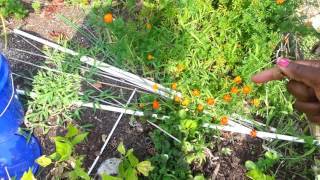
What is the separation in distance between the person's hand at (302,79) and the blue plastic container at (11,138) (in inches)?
46.8

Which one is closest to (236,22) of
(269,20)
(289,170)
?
(269,20)

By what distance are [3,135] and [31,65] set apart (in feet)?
2.53

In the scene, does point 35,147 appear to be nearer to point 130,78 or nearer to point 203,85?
point 130,78

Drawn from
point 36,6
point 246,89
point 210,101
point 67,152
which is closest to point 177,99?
point 210,101

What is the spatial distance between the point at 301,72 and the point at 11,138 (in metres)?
1.59

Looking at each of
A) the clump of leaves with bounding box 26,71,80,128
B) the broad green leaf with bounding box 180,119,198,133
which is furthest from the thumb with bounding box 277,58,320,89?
the clump of leaves with bounding box 26,71,80,128

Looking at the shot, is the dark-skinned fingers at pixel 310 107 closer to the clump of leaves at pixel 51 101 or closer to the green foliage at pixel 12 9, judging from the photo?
the clump of leaves at pixel 51 101

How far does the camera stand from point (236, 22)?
9.67ft

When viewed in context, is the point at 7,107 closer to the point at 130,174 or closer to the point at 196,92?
the point at 130,174

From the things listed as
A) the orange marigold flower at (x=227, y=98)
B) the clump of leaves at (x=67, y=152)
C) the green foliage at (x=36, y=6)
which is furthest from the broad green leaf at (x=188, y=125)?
the green foliage at (x=36, y=6)

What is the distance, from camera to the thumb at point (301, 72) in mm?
1651

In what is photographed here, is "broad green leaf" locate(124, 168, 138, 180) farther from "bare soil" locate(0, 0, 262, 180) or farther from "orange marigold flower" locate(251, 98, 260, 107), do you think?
"orange marigold flower" locate(251, 98, 260, 107)

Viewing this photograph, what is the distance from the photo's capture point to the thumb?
5.42 feet

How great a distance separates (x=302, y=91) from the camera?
1.79 metres
